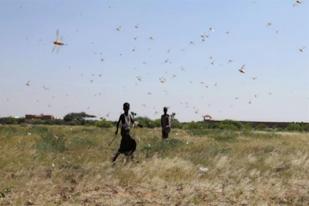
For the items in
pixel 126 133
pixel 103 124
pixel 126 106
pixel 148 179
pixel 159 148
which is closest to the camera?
pixel 148 179

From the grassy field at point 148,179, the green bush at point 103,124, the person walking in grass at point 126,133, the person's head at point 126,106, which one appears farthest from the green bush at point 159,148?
the green bush at point 103,124

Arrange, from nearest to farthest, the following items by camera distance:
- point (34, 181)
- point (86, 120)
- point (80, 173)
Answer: point (34, 181)
point (80, 173)
point (86, 120)

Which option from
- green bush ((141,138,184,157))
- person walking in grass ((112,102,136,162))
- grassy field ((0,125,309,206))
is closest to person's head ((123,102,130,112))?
person walking in grass ((112,102,136,162))

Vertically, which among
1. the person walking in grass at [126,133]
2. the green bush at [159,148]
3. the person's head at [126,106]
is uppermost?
the person's head at [126,106]

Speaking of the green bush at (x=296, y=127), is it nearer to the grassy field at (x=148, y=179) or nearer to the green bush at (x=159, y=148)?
the green bush at (x=159, y=148)

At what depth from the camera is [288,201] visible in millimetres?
10867

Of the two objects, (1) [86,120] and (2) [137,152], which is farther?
(1) [86,120]

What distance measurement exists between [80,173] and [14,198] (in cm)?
337

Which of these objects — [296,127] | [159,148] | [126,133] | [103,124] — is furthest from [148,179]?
[296,127]

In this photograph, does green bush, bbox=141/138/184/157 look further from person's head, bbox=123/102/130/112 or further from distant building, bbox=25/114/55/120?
distant building, bbox=25/114/55/120

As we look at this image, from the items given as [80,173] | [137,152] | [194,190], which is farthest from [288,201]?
[137,152]

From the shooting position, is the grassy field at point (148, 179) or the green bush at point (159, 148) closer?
the grassy field at point (148, 179)

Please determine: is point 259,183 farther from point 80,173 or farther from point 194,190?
point 80,173

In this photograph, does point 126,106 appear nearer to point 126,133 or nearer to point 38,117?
point 126,133
